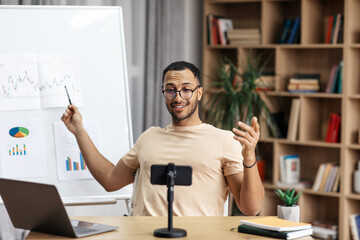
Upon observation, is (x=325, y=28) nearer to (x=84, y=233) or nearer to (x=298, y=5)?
(x=298, y=5)

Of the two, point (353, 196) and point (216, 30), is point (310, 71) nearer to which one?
point (216, 30)

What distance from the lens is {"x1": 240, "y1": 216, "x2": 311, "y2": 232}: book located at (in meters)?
1.81

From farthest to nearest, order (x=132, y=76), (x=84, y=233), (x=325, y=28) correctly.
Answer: (x=325, y=28), (x=132, y=76), (x=84, y=233)

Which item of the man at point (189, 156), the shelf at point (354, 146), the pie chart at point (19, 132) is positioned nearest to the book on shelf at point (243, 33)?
the shelf at point (354, 146)

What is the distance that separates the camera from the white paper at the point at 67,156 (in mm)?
2711

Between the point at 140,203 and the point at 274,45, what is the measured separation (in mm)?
2233

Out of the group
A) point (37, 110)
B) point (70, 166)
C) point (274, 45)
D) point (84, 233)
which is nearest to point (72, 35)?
point (37, 110)

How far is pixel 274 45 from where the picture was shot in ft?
14.0

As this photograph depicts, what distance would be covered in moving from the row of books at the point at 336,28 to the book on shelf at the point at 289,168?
2.89ft

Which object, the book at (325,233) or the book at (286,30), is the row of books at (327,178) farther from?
the book at (286,30)

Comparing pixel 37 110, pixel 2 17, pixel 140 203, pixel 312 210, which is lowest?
pixel 312 210

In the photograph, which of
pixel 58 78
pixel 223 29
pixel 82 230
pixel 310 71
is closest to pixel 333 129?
pixel 310 71

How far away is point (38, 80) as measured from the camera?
2699 mm

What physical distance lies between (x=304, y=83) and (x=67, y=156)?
2.11 meters
